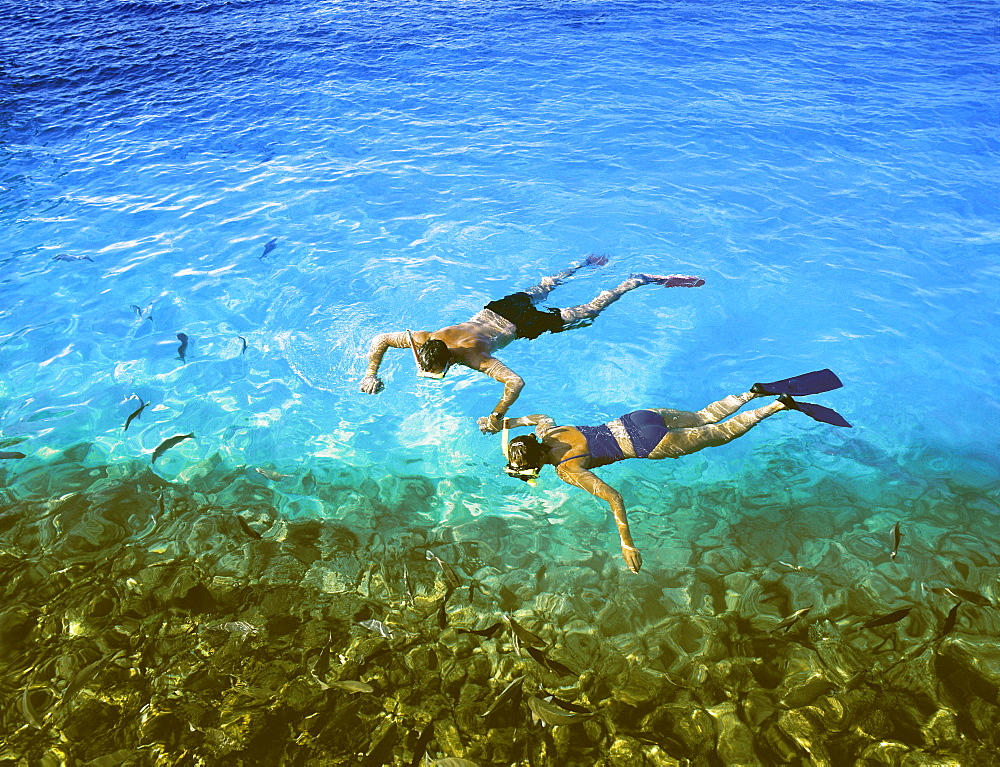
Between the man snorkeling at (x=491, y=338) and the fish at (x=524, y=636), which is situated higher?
the man snorkeling at (x=491, y=338)

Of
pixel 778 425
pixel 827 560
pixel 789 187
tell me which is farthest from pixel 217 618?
pixel 789 187

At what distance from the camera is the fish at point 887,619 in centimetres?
531

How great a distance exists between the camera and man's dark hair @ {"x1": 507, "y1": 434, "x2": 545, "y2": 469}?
18.8 ft

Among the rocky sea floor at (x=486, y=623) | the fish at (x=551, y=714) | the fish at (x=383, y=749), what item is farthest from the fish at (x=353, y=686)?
the fish at (x=551, y=714)

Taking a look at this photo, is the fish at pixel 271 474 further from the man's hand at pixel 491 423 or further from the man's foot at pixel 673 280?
the man's foot at pixel 673 280

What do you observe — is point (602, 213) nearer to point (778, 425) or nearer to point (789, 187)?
point (789, 187)

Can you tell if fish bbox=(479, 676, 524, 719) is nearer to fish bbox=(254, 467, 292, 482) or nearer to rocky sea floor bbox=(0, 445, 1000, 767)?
rocky sea floor bbox=(0, 445, 1000, 767)

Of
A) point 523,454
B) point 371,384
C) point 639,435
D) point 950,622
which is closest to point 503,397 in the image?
point 523,454

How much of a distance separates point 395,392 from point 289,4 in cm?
2236

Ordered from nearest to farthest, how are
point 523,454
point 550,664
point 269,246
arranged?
1. point 550,664
2. point 523,454
3. point 269,246

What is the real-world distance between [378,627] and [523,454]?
211 centimetres

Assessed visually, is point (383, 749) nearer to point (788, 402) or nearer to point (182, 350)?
point (788, 402)

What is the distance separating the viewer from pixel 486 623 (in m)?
5.53

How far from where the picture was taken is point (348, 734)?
4.72m
